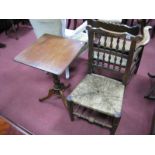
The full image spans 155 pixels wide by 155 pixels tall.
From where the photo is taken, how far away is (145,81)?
90.9 inches

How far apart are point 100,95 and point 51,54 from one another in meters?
0.63

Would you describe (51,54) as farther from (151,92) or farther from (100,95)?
(151,92)

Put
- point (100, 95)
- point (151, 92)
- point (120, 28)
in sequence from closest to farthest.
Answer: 1. point (120, 28)
2. point (100, 95)
3. point (151, 92)

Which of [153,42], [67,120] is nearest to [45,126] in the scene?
[67,120]

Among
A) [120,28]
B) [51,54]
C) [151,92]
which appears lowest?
[151,92]

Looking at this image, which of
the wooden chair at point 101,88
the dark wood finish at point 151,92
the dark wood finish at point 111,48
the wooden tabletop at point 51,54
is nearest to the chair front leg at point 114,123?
the wooden chair at point 101,88

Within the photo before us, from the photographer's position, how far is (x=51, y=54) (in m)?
1.67

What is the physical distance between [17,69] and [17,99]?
2.14ft

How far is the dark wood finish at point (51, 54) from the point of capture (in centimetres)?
154

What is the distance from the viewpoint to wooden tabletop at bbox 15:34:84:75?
1.54 metres

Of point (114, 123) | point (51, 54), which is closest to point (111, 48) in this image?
point (51, 54)

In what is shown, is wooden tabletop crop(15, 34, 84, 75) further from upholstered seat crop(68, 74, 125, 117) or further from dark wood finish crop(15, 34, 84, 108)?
upholstered seat crop(68, 74, 125, 117)

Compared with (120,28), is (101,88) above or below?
below
